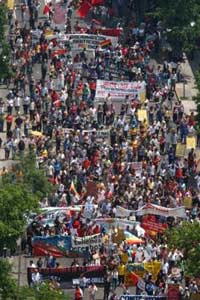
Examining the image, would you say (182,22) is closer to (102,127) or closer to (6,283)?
(102,127)

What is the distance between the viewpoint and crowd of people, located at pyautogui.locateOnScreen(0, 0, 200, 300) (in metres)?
80.9

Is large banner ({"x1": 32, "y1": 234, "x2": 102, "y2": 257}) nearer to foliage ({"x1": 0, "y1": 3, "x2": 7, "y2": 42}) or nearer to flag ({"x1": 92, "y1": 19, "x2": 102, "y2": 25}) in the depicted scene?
foliage ({"x1": 0, "y1": 3, "x2": 7, "y2": 42})

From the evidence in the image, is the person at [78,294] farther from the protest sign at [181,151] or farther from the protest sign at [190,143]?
the protest sign at [190,143]

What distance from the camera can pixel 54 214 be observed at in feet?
265

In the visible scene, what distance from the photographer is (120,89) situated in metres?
94.7

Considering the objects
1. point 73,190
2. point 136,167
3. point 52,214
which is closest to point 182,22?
point 136,167

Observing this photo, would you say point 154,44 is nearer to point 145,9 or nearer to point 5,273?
point 145,9

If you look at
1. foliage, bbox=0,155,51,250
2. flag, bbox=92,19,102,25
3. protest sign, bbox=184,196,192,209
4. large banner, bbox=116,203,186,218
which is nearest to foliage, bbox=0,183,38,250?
foliage, bbox=0,155,51,250

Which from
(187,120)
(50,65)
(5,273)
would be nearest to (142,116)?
(187,120)

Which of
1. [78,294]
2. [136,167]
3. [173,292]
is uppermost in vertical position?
[136,167]

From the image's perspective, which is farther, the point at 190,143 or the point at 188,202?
the point at 190,143

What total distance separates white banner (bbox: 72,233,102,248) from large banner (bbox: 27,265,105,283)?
2451mm

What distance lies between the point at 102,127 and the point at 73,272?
16.7 metres

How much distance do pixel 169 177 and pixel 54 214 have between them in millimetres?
8294
